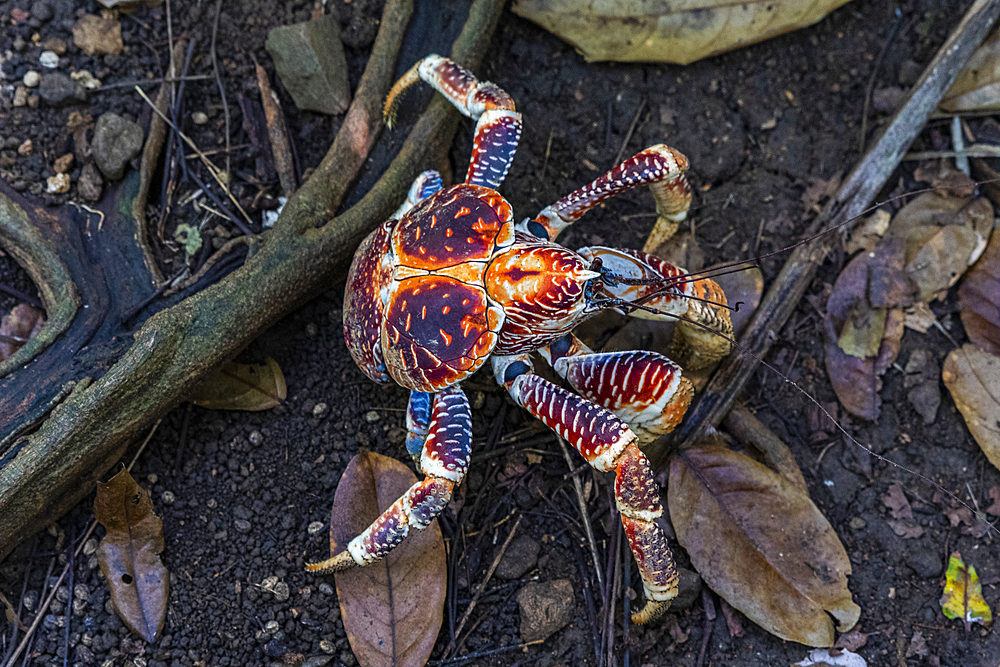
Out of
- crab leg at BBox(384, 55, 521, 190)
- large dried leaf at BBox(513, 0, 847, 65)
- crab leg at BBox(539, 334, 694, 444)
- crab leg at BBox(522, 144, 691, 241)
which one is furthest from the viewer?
large dried leaf at BBox(513, 0, 847, 65)

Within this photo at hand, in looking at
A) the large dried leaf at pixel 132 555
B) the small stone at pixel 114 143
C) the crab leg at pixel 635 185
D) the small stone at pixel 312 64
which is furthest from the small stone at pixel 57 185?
the crab leg at pixel 635 185

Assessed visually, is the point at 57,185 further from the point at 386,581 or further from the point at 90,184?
the point at 386,581

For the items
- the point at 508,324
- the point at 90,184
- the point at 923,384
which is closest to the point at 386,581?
the point at 508,324

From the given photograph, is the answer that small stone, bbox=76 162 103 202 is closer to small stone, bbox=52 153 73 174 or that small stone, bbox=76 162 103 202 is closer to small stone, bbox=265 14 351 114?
small stone, bbox=52 153 73 174

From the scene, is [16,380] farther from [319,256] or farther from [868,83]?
[868,83]

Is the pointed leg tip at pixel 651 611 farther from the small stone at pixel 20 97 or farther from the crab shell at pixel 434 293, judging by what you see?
the small stone at pixel 20 97

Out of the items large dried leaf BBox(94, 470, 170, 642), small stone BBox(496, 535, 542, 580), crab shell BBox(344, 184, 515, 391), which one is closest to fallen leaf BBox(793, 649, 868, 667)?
small stone BBox(496, 535, 542, 580)

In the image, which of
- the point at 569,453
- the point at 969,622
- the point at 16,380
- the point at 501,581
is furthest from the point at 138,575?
the point at 969,622
